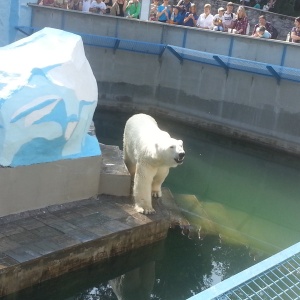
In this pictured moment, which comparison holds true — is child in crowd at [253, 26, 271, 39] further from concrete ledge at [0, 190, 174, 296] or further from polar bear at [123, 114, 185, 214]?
concrete ledge at [0, 190, 174, 296]

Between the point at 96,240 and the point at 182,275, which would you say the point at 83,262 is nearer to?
the point at 96,240

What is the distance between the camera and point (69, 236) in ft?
20.9

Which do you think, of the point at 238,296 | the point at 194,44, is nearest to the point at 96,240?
the point at 238,296

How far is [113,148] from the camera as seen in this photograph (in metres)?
8.77

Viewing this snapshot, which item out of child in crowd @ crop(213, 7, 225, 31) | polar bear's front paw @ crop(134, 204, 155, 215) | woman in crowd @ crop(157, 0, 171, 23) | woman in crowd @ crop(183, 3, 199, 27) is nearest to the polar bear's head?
polar bear's front paw @ crop(134, 204, 155, 215)

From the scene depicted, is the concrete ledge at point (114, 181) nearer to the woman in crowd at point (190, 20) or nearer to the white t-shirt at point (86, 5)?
the woman in crowd at point (190, 20)

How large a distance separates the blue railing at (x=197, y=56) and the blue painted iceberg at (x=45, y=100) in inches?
249

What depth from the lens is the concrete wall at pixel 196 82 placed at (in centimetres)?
1288

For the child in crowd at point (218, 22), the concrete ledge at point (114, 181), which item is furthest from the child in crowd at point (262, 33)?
the concrete ledge at point (114, 181)

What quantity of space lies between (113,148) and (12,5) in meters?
6.85

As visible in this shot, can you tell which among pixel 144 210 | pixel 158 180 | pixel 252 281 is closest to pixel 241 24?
pixel 158 180

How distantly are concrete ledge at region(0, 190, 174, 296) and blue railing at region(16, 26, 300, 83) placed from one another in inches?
242

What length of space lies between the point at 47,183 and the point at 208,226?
263 cm

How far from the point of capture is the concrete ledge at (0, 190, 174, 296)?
5.77 metres
